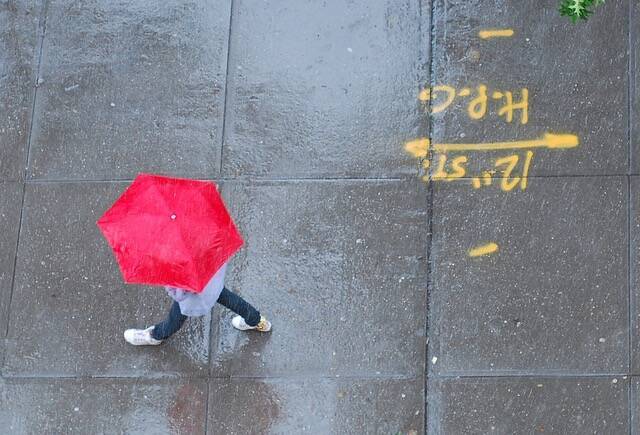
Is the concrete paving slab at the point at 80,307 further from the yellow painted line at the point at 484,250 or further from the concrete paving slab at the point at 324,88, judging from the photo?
the yellow painted line at the point at 484,250

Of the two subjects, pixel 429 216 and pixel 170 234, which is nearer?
pixel 170 234

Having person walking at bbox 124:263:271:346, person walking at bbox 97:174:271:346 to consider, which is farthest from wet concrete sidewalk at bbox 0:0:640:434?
person walking at bbox 97:174:271:346

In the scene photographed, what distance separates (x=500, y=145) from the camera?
496cm

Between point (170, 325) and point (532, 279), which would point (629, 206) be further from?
point (170, 325)

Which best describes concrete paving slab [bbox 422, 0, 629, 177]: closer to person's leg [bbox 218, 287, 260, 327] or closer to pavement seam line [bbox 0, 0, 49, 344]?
person's leg [bbox 218, 287, 260, 327]

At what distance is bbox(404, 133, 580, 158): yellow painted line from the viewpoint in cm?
490

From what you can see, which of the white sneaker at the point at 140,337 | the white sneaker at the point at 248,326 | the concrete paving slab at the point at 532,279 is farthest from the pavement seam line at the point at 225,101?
the concrete paving slab at the point at 532,279

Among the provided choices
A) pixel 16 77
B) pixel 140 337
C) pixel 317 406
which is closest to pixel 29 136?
pixel 16 77

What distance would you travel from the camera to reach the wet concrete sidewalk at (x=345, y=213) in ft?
15.3

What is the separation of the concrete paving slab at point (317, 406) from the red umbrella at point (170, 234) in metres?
1.29

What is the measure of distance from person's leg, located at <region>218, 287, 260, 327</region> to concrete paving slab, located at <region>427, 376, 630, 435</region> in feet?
3.57

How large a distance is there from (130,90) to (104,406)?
1.99m

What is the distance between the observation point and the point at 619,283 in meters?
4.68

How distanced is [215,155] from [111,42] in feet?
3.60
